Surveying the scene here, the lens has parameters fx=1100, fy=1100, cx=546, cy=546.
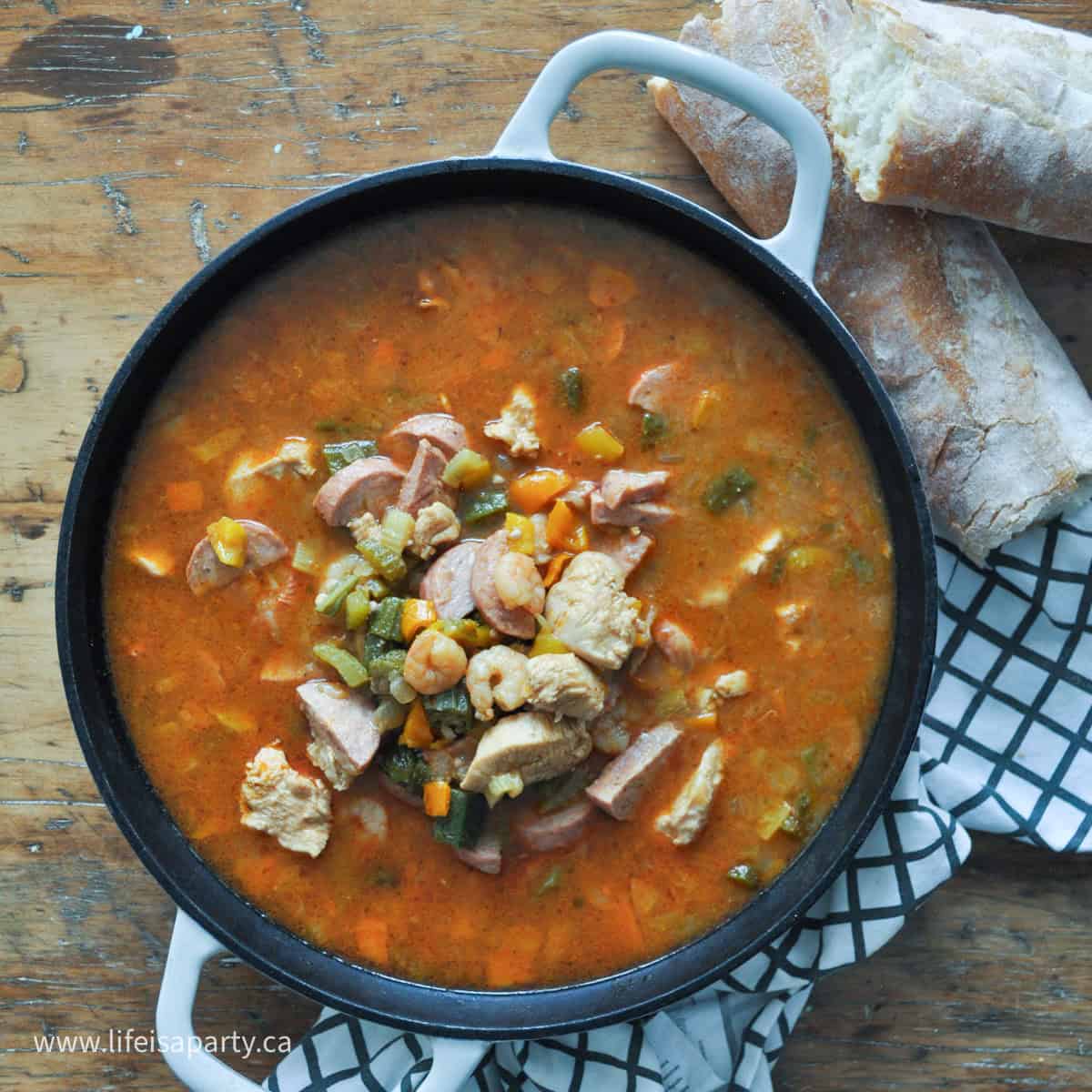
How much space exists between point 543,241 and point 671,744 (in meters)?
1.44

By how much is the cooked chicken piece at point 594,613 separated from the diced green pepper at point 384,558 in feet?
1.41

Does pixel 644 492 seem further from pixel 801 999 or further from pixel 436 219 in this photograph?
pixel 801 999

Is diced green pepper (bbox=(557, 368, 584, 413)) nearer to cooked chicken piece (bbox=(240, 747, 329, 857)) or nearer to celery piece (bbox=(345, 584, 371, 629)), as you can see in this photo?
celery piece (bbox=(345, 584, 371, 629))

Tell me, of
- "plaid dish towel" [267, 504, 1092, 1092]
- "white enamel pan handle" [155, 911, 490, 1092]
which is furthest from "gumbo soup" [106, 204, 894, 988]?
"plaid dish towel" [267, 504, 1092, 1092]

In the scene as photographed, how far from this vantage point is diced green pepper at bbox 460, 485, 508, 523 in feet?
9.94

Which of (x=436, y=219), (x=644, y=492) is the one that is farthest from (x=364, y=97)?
(x=644, y=492)

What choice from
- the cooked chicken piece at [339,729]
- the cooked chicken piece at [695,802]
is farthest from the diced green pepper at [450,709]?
the cooked chicken piece at [695,802]

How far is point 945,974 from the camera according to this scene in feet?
11.4

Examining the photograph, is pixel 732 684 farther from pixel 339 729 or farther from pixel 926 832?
pixel 339 729

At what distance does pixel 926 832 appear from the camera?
10.5ft

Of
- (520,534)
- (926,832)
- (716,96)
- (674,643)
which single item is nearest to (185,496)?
(520,534)

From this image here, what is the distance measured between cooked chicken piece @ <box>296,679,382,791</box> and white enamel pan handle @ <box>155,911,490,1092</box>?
21.6 inches

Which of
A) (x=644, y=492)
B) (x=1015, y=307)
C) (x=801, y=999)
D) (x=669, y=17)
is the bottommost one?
(x=801, y=999)

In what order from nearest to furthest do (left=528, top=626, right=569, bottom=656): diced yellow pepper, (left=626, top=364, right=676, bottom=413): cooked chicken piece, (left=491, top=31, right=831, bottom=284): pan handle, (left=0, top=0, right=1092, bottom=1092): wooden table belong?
(left=491, top=31, right=831, bottom=284): pan handle < (left=528, top=626, right=569, bottom=656): diced yellow pepper < (left=626, top=364, right=676, bottom=413): cooked chicken piece < (left=0, top=0, right=1092, bottom=1092): wooden table
